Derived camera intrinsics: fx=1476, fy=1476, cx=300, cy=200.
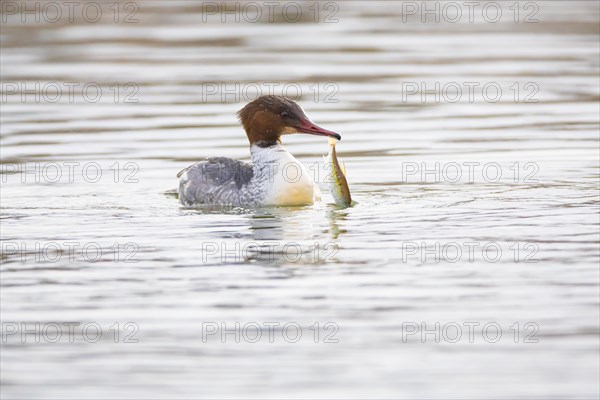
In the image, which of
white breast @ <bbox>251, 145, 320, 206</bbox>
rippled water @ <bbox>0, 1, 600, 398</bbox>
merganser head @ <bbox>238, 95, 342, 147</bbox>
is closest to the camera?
rippled water @ <bbox>0, 1, 600, 398</bbox>

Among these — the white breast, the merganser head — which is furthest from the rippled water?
the merganser head

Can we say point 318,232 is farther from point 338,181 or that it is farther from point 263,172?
point 263,172

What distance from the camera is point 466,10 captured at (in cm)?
2809

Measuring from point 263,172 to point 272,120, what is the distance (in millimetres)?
504

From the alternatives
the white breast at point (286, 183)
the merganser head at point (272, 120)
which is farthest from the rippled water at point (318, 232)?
the merganser head at point (272, 120)

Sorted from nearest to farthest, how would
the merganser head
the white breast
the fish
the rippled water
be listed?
1. the rippled water
2. the fish
3. the white breast
4. the merganser head

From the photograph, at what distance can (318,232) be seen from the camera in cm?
1187

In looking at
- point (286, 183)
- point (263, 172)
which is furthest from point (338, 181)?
point (263, 172)

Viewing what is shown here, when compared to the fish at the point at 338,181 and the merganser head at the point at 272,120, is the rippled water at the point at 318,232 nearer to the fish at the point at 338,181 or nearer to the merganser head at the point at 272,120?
the fish at the point at 338,181

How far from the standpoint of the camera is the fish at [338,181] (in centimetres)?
1271

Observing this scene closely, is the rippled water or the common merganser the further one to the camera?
the common merganser

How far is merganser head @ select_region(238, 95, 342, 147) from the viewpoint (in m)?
13.2

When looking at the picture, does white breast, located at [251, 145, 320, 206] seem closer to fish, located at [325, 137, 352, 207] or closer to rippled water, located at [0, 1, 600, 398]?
rippled water, located at [0, 1, 600, 398]

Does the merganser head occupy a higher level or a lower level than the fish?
higher
